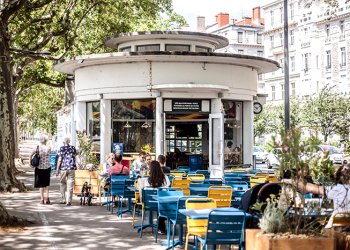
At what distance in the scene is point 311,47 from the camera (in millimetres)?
61469

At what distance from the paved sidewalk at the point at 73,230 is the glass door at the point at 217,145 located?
261 inches

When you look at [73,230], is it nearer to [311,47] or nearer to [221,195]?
[221,195]

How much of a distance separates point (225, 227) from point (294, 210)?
115 cm

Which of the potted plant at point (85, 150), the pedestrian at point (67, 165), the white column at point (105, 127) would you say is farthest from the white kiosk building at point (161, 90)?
the pedestrian at point (67, 165)

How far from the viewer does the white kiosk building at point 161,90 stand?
18.0 meters

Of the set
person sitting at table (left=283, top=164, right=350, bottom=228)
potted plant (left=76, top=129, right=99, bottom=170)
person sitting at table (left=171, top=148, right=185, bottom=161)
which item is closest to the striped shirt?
potted plant (left=76, top=129, right=99, bottom=170)

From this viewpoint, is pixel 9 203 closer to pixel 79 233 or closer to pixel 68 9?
pixel 79 233

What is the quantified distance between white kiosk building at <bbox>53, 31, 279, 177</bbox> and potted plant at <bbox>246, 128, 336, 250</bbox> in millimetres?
12278

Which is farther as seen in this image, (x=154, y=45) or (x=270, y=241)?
(x=154, y=45)

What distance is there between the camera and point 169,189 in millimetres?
8727

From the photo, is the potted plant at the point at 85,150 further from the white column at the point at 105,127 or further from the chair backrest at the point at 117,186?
the chair backrest at the point at 117,186

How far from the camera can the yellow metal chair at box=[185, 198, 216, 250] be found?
646cm

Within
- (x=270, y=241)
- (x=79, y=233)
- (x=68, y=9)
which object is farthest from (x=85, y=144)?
(x=270, y=241)

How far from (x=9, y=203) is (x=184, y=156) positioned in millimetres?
12441
